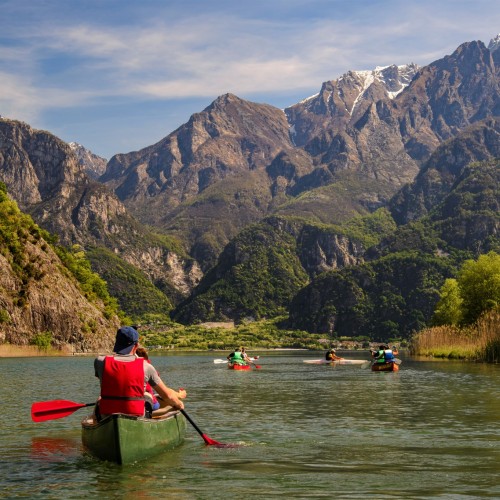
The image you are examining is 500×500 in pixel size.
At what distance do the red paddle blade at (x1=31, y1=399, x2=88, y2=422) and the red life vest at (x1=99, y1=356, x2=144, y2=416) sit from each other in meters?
4.19

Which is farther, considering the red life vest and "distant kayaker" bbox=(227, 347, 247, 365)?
"distant kayaker" bbox=(227, 347, 247, 365)

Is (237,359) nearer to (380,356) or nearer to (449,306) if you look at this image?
(380,356)

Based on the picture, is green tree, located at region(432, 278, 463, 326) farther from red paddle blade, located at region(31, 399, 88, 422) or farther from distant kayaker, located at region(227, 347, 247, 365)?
red paddle blade, located at region(31, 399, 88, 422)

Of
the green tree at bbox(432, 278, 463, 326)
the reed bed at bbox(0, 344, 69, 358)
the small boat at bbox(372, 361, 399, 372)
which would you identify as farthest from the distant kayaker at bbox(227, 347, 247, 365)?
the reed bed at bbox(0, 344, 69, 358)

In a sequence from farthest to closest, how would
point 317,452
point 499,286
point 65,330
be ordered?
point 65,330 < point 499,286 < point 317,452

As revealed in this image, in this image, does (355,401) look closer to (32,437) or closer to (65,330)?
(32,437)

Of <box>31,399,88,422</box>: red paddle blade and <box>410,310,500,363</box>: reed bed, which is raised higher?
<box>31,399,88,422</box>: red paddle blade

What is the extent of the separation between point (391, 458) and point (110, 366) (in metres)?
10.1

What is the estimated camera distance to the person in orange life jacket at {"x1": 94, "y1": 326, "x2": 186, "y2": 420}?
2428 cm

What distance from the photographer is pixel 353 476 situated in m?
23.3

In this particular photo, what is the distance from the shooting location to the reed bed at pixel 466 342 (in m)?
83.3

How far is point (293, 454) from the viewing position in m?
27.7

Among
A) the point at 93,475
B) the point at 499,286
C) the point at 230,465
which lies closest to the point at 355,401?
the point at 230,465

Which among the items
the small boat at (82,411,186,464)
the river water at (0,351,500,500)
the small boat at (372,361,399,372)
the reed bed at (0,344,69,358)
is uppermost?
the small boat at (82,411,186,464)
